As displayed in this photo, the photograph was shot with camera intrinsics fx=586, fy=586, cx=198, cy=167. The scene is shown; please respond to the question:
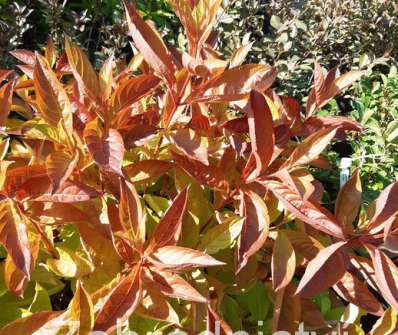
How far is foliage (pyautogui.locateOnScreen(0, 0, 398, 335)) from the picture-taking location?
3.25 ft

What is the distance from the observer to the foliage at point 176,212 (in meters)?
0.99

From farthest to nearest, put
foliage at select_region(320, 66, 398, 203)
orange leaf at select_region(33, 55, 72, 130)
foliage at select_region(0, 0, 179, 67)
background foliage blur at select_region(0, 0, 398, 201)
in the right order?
foliage at select_region(0, 0, 179, 67) → background foliage blur at select_region(0, 0, 398, 201) → foliage at select_region(320, 66, 398, 203) → orange leaf at select_region(33, 55, 72, 130)

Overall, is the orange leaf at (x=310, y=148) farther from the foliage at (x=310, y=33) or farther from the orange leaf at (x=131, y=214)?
the foliage at (x=310, y=33)

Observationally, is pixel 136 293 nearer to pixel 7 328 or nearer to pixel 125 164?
pixel 7 328

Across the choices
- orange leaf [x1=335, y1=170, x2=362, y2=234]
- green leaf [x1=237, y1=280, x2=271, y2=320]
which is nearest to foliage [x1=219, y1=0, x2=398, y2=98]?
orange leaf [x1=335, y1=170, x2=362, y2=234]

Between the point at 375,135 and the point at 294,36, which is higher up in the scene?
the point at 294,36

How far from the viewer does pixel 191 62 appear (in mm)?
1032

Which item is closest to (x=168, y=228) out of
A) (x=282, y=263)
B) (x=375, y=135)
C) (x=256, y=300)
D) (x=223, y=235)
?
(x=223, y=235)

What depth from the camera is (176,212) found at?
982 mm

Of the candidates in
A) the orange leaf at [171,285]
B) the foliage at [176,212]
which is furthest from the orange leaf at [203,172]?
the orange leaf at [171,285]

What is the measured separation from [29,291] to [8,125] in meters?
0.38

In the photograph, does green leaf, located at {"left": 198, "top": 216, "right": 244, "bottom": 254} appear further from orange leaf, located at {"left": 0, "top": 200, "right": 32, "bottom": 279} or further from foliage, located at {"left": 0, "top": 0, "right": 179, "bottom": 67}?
foliage, located at {"left": 0, "top": 0, "right": 179, "bottom": 67}

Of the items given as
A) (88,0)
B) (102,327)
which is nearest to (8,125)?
(102,327)

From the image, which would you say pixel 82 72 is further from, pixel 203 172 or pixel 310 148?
pixel 310 148
